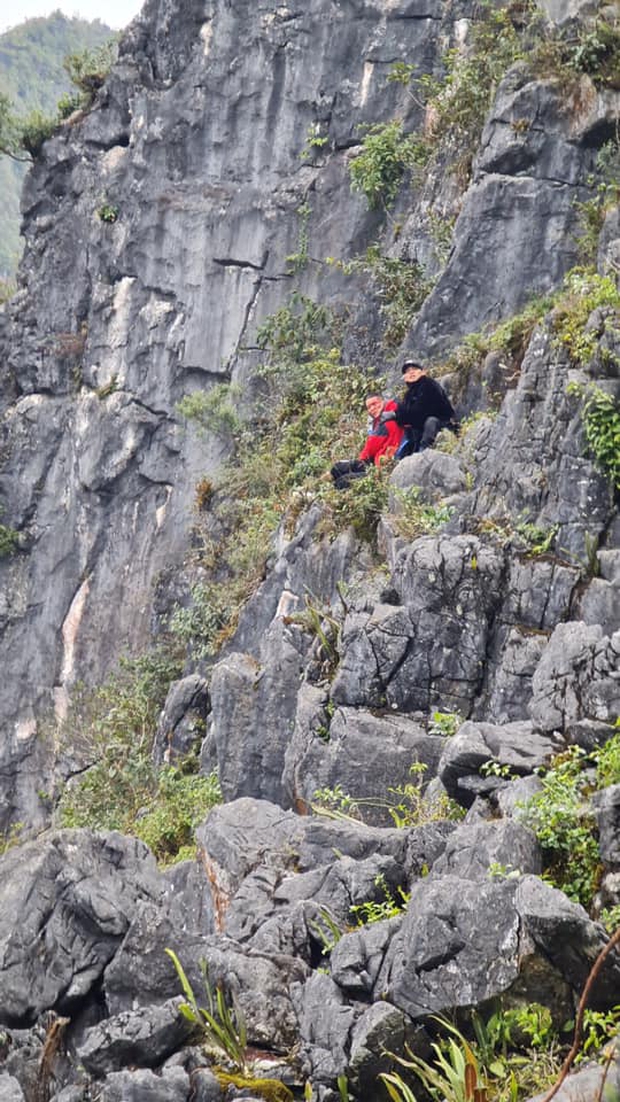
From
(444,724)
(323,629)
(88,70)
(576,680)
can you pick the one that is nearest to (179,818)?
(323,629)

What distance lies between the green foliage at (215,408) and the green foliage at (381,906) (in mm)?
14699

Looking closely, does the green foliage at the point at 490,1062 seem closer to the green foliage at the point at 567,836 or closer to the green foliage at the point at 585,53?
the green foliage at the point at 567,836

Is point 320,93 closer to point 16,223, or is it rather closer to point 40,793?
point 40,793

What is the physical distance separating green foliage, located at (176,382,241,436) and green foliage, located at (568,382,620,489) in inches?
433

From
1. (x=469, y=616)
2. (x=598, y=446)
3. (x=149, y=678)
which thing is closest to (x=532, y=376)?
(x=598, y=446)

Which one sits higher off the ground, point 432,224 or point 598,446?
point 432,224

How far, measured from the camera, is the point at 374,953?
6.99 meters

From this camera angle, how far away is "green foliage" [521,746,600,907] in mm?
7074

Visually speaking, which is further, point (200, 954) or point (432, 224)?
point (432, 224)

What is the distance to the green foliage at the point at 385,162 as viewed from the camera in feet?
67.4

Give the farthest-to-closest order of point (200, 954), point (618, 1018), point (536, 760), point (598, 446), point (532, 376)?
point (532, 376), point (598, 446), point (536, 760), point (200, 954), point (618, 1018)

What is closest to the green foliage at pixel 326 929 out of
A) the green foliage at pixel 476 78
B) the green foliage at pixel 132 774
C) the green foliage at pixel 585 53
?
the green foliage at pixel 132 774

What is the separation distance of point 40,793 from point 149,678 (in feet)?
10.5

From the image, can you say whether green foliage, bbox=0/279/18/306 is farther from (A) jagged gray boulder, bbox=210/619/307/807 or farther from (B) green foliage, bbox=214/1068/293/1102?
(B) green foliage, bbox=214/1068/293/1102
